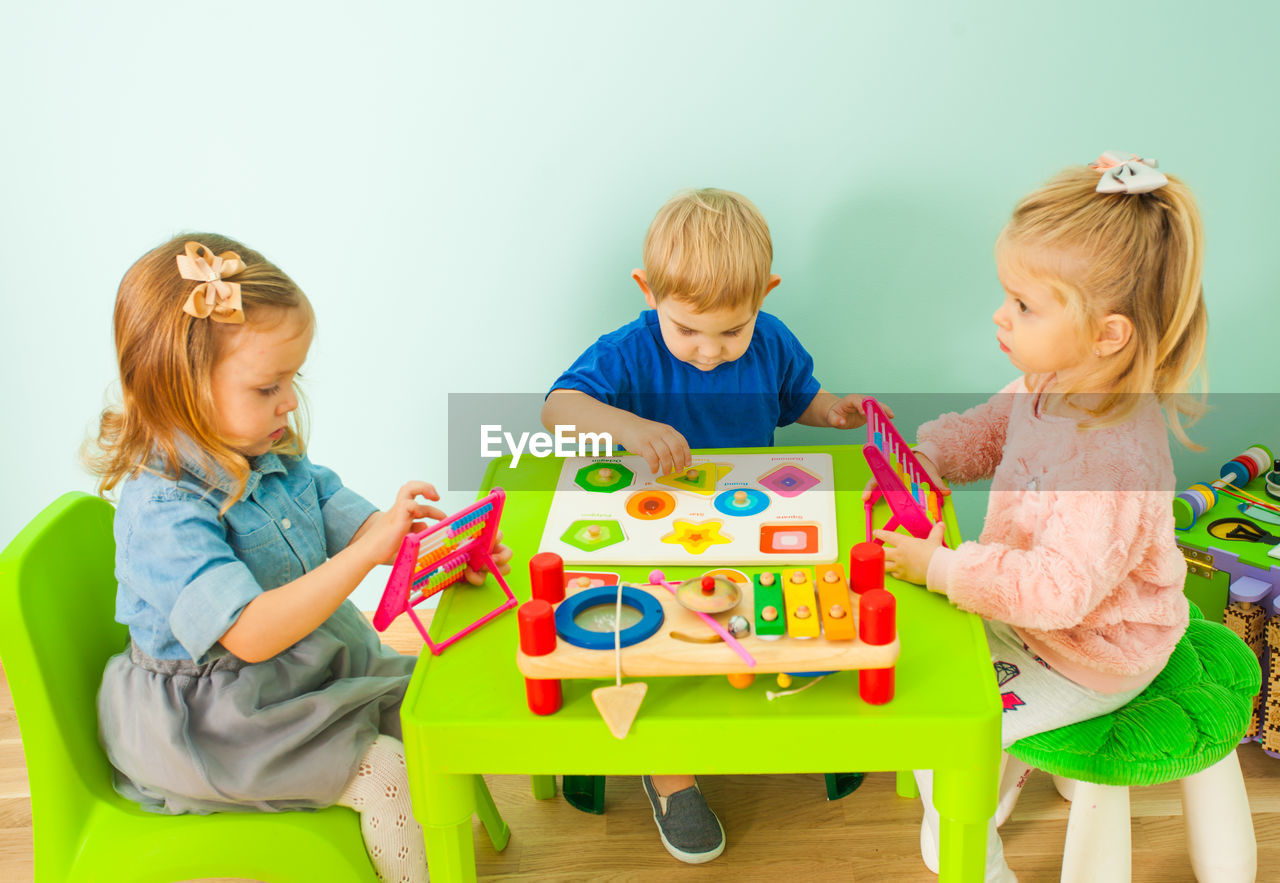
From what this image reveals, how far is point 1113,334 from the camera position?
1015 millimetres

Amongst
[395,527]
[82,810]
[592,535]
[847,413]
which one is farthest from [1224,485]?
[82,810]

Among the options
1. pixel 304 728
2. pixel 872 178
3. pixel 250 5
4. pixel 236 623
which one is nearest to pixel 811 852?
pixel 304 728

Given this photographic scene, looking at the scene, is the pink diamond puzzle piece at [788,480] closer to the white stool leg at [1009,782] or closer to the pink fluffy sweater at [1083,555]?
the pink fluffy sweater at [1083,555]

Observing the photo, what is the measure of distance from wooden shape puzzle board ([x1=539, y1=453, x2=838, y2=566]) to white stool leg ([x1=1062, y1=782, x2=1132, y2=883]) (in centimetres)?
45

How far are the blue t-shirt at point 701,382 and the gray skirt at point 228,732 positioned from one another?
531 mm

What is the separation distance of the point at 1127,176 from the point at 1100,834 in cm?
74

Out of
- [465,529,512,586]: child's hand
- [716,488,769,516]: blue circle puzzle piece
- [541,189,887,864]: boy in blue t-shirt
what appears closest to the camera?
[465,529,512,586]: child's hand

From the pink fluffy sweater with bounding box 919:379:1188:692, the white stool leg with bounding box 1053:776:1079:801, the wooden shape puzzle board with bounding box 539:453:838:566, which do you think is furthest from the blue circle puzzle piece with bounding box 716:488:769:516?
the white stool leg with bounding box 1053:776:1079:801

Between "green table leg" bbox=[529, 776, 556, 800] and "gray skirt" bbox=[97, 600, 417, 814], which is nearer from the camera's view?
"gray skirt" bbox=[97, 600, 417, 814]

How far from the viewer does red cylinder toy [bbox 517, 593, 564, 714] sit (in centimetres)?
79

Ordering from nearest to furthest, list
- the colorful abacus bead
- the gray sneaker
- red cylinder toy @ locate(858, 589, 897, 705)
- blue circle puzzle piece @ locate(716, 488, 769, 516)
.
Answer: red cylinder toy @ locate(858, 589, 897, 705)
blue circle puzzle piece @ locate(716, 488, 769, 516)
the gray sneaker
the colorful abacus bead

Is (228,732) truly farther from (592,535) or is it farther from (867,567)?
(867,567)

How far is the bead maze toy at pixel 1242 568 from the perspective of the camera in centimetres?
141

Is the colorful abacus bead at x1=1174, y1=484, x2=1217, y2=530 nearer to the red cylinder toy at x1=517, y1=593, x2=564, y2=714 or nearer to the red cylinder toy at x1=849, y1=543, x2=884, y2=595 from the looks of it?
the red cylinder toy at x1=849, y1=543, x2=884, y2=595
